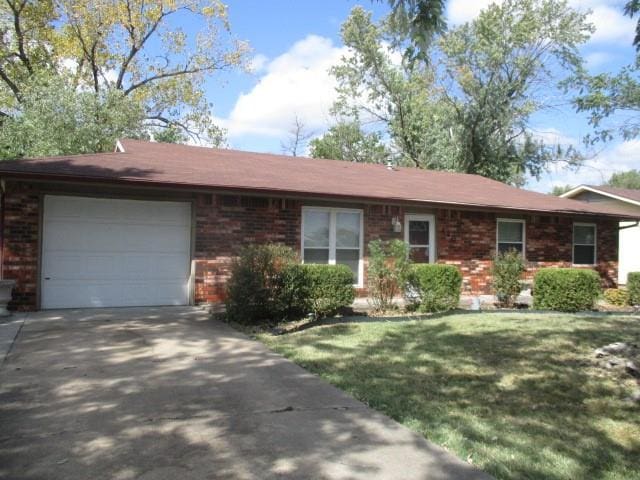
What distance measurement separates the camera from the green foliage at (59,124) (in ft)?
60.8

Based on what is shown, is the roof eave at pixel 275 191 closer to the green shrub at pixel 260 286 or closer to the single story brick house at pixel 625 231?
the green shrub at pixel 260 286

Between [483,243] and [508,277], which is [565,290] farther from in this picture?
[483,243]

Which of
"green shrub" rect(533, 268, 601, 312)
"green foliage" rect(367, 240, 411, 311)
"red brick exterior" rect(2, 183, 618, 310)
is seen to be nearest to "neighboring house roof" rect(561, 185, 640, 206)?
"red brick exterior" rect(2, 183, 618, 310)

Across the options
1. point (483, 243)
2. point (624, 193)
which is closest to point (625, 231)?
point (624, 193)

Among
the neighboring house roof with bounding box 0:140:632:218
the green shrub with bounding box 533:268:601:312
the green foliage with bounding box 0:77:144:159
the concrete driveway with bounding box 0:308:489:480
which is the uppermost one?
the green foliage with bounding box 0:77:144:159

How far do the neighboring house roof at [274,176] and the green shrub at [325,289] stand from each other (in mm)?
2488

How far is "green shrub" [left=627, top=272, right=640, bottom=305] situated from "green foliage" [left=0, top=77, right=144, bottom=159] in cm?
1817

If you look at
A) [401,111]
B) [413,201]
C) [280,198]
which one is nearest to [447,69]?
[401,111]

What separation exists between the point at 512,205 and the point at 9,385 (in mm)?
12693

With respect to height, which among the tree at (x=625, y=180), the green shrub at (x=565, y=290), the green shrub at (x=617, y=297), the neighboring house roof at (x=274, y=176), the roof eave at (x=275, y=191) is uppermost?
the tree at (x=625, y=180)

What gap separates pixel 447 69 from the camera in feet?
92.5

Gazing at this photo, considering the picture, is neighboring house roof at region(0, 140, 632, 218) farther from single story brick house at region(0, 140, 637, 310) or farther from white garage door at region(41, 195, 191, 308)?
white garage door at region(41, 195, 191, 308)

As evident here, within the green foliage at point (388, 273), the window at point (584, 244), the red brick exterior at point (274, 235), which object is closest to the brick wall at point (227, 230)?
the red brick exterior at point (274, 235)

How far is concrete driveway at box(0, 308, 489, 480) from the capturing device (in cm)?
349
